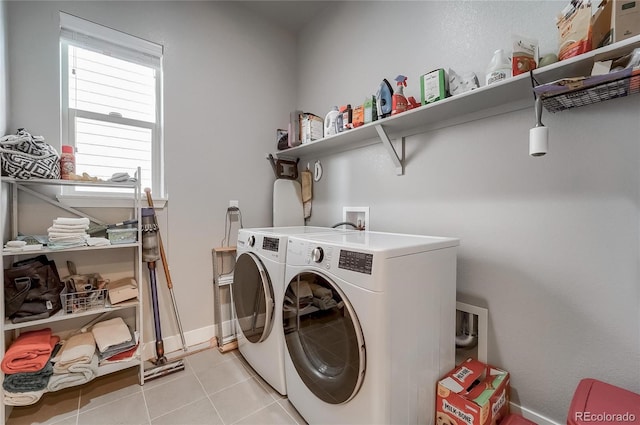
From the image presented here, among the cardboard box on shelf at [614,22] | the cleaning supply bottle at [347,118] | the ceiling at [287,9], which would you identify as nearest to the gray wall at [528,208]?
the cardboard box on shelf at [614,22]

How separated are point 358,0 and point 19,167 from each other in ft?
8.34

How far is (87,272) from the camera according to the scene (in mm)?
1790

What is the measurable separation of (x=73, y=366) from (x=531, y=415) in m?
2.42

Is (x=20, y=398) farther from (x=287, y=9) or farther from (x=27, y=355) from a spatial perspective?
(x=287, y=9)

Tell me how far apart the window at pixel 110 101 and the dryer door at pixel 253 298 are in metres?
0.97

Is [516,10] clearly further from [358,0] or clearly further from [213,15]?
[213,15]

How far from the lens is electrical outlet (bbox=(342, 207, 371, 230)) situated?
2084 millimetres

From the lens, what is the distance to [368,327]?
1.02 meters

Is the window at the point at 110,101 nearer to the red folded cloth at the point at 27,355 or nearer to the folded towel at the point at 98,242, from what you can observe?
the folded towel at the point at 98,242

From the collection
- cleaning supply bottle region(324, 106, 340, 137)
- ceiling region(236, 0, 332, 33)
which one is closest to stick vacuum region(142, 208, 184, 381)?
cleaning supply bottle region(324, 106, 340, 137)

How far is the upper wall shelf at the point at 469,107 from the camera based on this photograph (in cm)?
100

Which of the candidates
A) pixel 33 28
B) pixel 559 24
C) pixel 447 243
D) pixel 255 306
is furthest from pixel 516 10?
pixel 33 28

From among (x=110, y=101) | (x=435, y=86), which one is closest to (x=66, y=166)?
(x=110, y=101)

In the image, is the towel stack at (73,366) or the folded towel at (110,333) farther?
the folded towel at (110,333)
